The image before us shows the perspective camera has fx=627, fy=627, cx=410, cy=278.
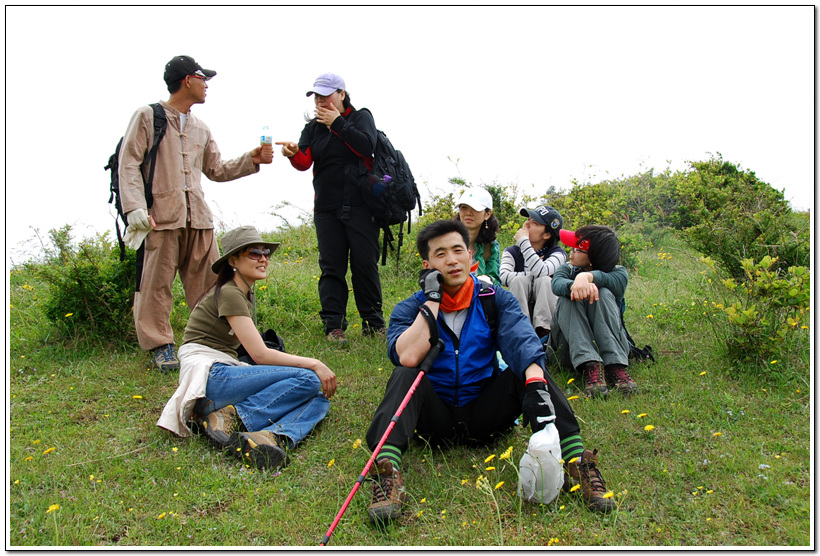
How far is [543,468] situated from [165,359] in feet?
11.4

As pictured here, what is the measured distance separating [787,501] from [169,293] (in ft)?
14.8

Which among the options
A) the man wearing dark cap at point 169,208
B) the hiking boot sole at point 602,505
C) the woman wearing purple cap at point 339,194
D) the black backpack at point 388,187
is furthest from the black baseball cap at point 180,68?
the hiking boot sole at point 602,505

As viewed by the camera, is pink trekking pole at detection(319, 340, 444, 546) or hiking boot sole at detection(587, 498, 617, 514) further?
hiking boot sole at detection(587, 498, 617, 514)

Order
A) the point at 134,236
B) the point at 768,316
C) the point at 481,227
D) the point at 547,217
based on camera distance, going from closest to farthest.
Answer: the point at 768,316 < the point at 134,236 < the point at 547,217 < the point at 481,227

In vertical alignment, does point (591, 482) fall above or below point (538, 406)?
below

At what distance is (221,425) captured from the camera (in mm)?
3809

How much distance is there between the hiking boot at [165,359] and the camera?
5113 millimetres

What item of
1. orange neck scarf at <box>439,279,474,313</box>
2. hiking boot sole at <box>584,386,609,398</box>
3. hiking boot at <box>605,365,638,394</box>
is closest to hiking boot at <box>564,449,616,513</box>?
orange neck scarf at <box>439,279,474,313</box>

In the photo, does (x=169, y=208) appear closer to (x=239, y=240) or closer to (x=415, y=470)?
(x=239, y=240)

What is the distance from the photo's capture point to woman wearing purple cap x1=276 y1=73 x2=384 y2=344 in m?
5.48

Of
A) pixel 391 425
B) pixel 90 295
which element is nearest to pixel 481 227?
pixel 391 425

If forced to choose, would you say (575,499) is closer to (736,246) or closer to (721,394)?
(721,394)

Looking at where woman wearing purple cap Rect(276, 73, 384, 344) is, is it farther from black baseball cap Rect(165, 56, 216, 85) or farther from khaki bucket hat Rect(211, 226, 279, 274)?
khaki bucket hat Rect(211, 226, 279, 274)

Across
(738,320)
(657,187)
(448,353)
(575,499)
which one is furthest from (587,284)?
(657,187)
